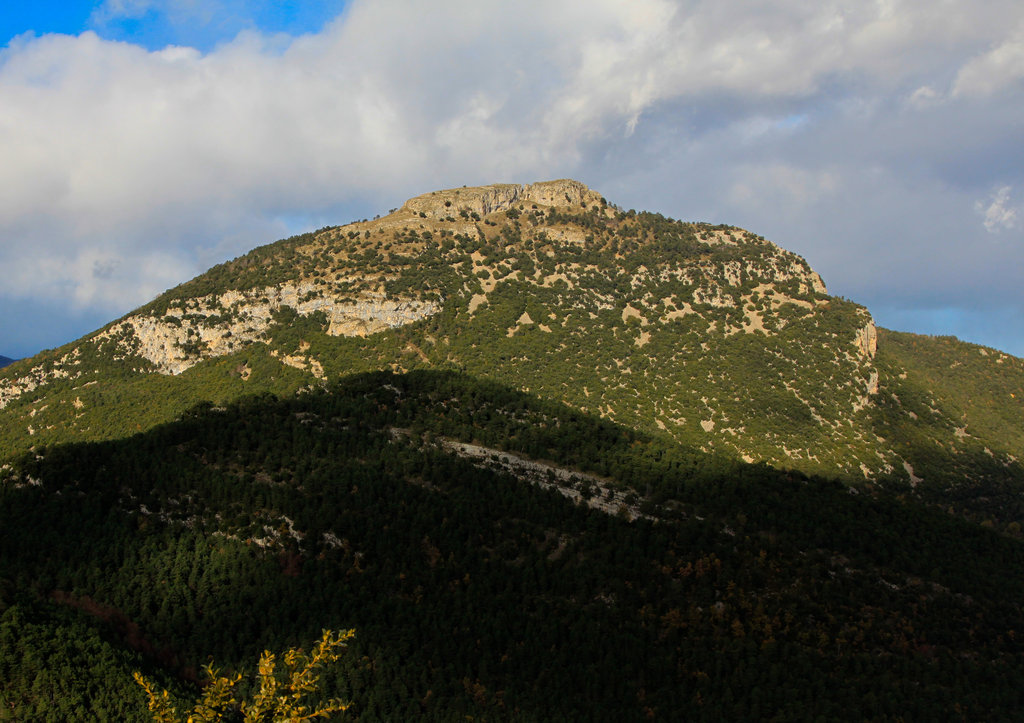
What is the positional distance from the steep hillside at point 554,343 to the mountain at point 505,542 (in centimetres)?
99

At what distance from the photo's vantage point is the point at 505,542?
55812mm

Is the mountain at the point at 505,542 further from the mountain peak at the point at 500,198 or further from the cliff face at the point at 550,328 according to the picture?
the mountain peak at the point at 500,198

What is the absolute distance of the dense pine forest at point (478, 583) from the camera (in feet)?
134

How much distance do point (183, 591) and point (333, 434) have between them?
2206 cm

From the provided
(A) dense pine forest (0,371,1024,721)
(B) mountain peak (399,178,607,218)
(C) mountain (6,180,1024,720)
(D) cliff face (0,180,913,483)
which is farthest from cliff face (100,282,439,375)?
A: (A) dense pine forest (0,371,1024,721)

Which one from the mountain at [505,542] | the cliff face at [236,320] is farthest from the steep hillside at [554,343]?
the mountain at [505,542]

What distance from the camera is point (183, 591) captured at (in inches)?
1857

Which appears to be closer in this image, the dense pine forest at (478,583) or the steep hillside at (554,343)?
the dense pine forest at (478,583)

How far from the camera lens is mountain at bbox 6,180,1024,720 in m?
41.9

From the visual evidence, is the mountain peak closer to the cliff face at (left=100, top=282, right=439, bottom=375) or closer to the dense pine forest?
the cliff face at (left=100, top=282, right=439, bottom=375)

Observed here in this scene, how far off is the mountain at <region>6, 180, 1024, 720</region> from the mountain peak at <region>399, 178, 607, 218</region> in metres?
53.7

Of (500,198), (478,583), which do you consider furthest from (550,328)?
(478,583)

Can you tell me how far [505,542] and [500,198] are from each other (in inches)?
4843

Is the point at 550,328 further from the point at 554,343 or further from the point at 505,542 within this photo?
the point at 505,542
